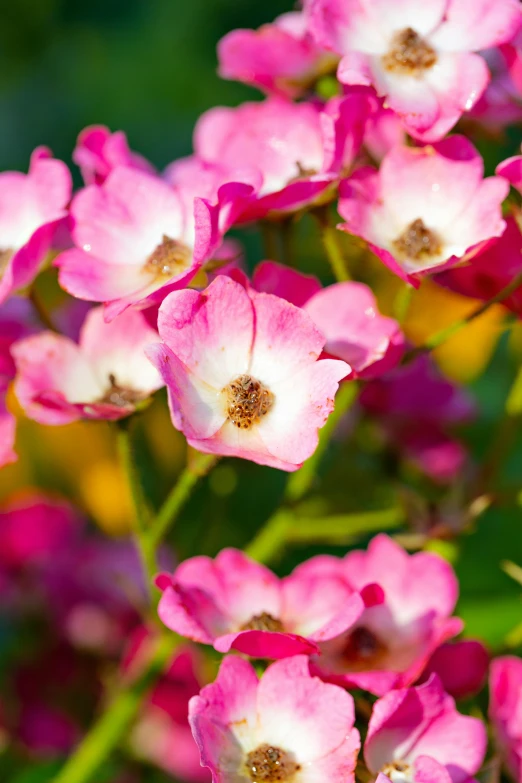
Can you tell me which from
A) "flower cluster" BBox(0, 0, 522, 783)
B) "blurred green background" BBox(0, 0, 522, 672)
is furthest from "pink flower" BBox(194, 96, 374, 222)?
"blurred green background" BBox(0, 0, 522, 672)

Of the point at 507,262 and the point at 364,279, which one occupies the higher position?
the point at 507,262

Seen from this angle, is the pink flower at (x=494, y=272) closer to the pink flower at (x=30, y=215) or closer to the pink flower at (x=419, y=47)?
the pink flower at (x=419, y=47)

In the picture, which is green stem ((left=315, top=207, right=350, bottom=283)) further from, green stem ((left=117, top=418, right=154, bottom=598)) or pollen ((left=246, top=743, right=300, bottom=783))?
pollen ((left=246, top=743, right=300, bottom=783))

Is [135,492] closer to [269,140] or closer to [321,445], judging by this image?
[321,445]

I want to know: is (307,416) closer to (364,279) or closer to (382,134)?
(382,134)

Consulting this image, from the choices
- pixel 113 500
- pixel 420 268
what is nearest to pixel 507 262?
pixel 420 268

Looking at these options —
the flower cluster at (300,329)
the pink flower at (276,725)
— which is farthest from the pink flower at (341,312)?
the pink flower at (276,725)

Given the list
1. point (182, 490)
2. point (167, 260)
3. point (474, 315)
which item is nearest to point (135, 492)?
point (182, 490)
